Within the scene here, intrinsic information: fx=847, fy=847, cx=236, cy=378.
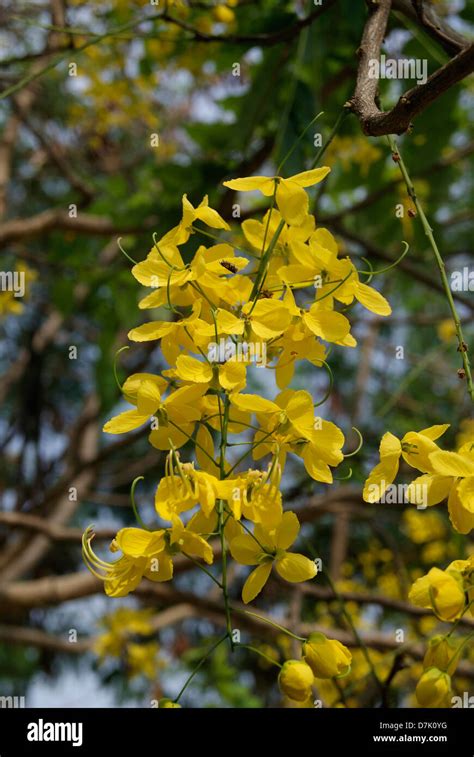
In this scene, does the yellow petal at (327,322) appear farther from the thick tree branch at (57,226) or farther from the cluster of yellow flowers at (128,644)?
the cluster of yellow flowers at (128,644)

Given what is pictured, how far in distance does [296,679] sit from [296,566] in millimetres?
76

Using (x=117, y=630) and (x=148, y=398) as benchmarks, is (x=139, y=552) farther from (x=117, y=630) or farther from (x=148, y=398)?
(x=117, y=630)

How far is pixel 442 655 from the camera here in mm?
549

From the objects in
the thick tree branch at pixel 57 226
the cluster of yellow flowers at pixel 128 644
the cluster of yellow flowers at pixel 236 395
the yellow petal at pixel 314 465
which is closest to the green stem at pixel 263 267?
the cluster of yellow flowers at pixel 236 395

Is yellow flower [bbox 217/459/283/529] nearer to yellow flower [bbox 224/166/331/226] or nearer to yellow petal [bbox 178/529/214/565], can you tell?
yellow petal [bbox 178/529/214/565]

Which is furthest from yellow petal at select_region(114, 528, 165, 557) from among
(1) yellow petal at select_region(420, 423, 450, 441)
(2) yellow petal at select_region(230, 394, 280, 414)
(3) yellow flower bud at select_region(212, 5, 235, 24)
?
→ (3) yellow flower bud at select_region(212, 5, 235, 24)

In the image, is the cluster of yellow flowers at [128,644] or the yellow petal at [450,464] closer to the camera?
the yellow petal at [450,464]

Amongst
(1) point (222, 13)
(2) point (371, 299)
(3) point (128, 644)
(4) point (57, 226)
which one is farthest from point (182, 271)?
(3) point (128, 644)

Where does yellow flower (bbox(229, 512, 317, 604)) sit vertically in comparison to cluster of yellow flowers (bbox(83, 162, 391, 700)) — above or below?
below

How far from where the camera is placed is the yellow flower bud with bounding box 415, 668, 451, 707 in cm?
53

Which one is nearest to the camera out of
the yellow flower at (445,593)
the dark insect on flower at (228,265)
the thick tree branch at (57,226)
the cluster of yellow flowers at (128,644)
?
the yellow flower at (445,593)

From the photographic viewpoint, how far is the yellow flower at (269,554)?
59cm

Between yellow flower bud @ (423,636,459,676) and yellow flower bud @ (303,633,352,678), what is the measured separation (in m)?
0.06

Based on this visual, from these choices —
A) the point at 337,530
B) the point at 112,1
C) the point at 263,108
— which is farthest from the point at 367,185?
the point at 337,530
